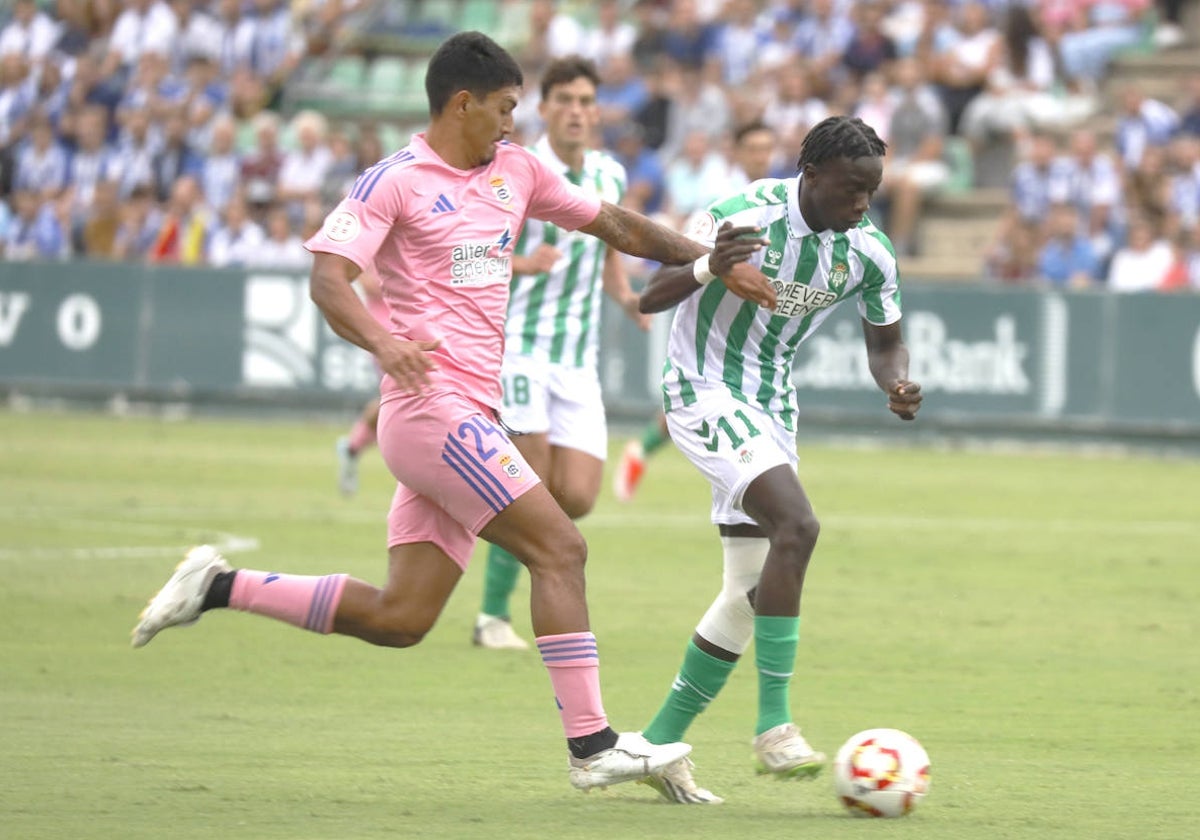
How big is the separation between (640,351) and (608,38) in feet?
24.7

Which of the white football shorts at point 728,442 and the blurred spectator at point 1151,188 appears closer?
the white football shorts at point 728,442

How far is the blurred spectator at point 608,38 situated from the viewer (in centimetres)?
2891

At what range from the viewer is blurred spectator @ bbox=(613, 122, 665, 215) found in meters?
25.3

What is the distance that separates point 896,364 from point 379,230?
6.78 feet

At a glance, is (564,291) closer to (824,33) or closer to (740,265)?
(740,265)

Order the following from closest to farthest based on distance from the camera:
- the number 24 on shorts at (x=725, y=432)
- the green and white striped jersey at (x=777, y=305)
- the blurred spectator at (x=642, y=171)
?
the number 24 on shorts at (x=725, y=432), the green and white striped jersey at (x=777, y=305), the blurred spectator at (x=642, y=171)

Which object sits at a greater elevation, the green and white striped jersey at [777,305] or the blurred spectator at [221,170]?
the blurred spectator at [221,170]

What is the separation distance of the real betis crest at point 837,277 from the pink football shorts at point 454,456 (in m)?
1.44

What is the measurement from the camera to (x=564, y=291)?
1106cm

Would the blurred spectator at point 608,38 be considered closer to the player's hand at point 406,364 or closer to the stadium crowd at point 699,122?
the stadium crowd at point 699,122

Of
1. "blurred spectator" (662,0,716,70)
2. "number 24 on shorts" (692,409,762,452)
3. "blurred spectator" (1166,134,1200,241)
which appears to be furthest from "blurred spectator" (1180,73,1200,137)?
"number 24 on shorts" (692,409,762,452)

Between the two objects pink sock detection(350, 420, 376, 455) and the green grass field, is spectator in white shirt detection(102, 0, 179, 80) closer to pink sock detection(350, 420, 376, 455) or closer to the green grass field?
the green grass field

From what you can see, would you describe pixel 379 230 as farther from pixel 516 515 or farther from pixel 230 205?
pixel 230 205

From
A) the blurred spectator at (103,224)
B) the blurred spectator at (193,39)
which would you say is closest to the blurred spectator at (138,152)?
the blurred spectator at (103,224)
